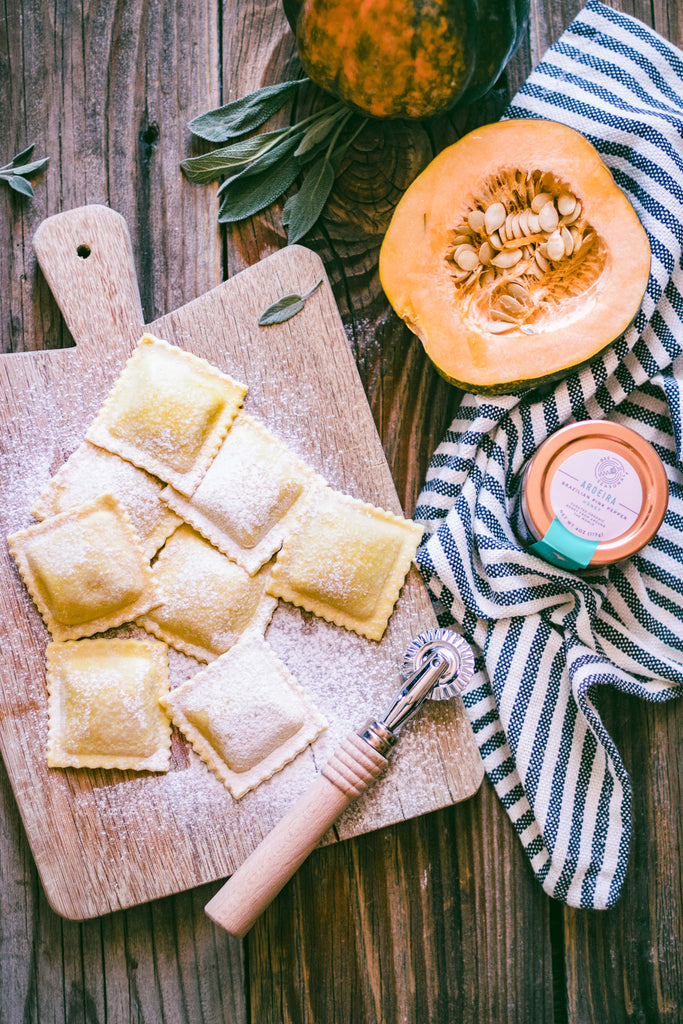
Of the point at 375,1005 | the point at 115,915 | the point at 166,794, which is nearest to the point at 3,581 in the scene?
the point at 166,794

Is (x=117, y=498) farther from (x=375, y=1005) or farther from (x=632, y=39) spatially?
(x=632, y=39)

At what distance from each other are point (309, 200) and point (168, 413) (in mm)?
577

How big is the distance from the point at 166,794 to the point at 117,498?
64 cm

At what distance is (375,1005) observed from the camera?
62.8 inches

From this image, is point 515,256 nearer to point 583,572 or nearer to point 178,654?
point 583,572

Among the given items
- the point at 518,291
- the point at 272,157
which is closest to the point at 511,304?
the point at 518,291

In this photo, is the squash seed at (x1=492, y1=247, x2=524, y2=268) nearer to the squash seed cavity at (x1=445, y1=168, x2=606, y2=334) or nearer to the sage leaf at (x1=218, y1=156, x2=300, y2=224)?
the squash seed cavity at (x1=445, y1=168, x2=606, y2=334)

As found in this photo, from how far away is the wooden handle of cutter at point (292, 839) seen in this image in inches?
55.0

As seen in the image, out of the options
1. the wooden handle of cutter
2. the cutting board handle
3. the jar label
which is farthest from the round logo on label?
the cutting board handle

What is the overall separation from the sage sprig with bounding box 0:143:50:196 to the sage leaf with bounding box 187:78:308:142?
369 mm

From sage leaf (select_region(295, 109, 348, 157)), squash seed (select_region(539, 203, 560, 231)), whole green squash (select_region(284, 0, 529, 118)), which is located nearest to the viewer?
whole green squash (select_region(284, 0, 529, 118))

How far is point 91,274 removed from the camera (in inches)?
62.7

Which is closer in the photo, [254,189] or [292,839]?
[292,839]

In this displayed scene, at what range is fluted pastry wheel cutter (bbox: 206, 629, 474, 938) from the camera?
55.1 inches
